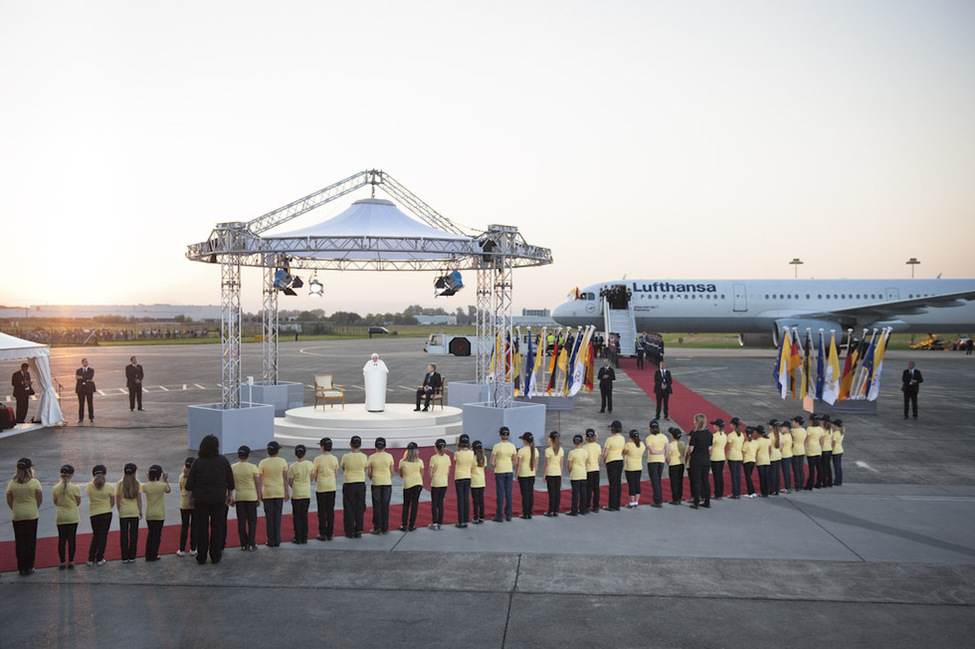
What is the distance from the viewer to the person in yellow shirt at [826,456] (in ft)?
44.2

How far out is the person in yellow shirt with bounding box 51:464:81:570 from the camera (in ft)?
28.8

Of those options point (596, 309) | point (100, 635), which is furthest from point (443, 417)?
point (596, 309)

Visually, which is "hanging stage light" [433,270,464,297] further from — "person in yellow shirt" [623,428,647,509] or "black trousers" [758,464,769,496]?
"black trousers" [758,464,769,496]

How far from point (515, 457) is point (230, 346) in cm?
864

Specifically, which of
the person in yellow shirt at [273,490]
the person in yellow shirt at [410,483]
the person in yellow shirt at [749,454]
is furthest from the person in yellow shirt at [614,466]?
the person in yellow shirt at [273,490]

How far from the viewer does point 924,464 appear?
51.3 feet

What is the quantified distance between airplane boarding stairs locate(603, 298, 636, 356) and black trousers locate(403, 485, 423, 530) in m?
31.4

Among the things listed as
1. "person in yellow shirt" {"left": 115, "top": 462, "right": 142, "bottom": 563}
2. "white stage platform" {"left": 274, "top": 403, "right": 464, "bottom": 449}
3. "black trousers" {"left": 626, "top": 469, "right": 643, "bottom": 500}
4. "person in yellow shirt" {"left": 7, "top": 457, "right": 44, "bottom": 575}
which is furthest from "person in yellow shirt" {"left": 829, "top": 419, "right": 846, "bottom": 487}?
"person in yellow shirt" {"left": 7, "top": 457, "right": 44, "bottom": 575}

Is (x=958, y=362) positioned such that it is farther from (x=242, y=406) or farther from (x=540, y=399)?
(x=242, y=406)

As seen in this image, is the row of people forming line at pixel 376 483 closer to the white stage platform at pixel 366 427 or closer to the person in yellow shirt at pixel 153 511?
the person in yellow shirt at pixel 153 511

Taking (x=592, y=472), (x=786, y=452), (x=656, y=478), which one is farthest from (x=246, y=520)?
(x=786, y=452)

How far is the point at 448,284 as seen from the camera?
73.4ft

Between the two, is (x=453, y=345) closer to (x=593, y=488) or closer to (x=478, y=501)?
(x=593, y=488)

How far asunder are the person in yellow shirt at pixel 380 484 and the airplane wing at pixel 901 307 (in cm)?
3564
